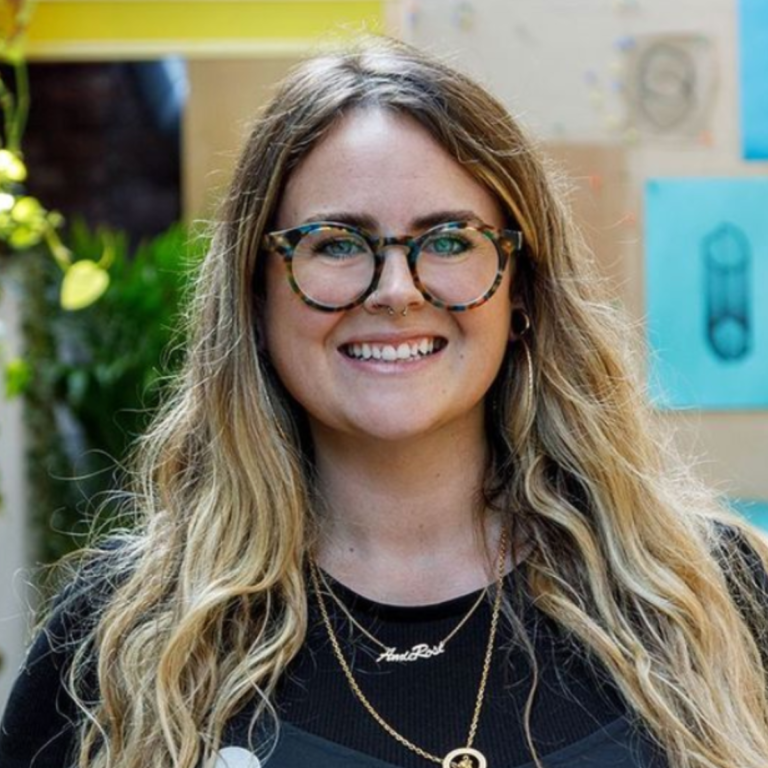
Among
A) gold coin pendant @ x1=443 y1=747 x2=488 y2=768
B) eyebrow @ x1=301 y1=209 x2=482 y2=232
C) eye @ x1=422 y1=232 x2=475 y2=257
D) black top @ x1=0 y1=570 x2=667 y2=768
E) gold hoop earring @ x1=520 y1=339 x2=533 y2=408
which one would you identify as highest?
eyebrow @ x1=301 y1=209 x2=482 y2=232

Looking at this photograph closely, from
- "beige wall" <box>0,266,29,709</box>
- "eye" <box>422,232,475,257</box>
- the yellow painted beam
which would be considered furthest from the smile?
the yellow painted beam

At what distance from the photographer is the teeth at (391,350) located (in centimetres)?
215

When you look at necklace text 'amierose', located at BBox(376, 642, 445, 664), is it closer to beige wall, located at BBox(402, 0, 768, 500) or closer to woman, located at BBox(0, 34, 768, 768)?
woman, located at BBox(0, 34, 768, 768)

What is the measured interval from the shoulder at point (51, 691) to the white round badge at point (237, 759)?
0.26m

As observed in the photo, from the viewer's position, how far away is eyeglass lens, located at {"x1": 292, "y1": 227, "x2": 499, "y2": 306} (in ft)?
7.02

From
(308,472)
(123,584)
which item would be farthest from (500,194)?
(123,584)

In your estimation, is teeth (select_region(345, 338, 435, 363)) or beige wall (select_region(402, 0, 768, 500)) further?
beige wall (select_region(402, 0, 768, 500))

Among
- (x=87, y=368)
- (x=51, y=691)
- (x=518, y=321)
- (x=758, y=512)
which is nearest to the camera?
(x=51, y=691)

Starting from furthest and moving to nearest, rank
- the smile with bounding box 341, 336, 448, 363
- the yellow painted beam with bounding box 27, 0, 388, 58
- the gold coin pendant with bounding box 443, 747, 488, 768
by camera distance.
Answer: the yellow painted beam with bounding box 27, 0, 388, 58 < the smile with bounding box 341, 336, 448, 363 < the gold coin pendant with bounding box 443, 747, 488, 768

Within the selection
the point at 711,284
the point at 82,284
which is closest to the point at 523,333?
the point at 82,284

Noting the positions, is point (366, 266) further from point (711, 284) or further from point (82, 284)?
point (711, 284)

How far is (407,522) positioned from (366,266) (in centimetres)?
39

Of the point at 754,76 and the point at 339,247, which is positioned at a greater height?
the point at 754,76

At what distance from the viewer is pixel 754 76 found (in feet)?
12.5
